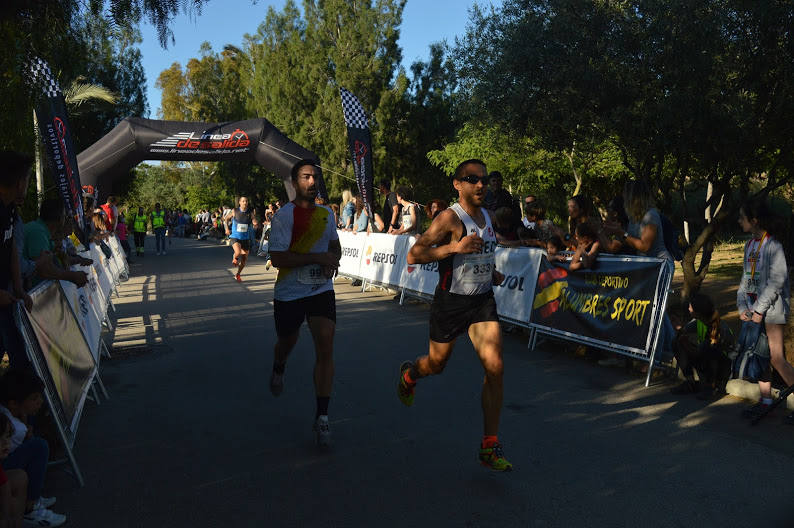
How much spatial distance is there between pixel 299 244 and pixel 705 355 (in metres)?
3.89

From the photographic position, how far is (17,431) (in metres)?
3.68

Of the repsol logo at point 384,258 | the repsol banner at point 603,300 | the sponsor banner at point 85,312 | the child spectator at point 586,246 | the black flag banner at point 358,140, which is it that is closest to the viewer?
the sponsor banner at point 85,312

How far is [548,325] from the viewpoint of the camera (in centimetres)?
859

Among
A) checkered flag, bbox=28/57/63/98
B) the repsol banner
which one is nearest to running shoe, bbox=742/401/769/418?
the repsol banner

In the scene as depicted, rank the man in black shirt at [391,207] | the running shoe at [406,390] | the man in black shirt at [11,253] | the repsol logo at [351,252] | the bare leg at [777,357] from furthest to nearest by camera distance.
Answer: the repsol logo at [351,252] < the man in black shirt at [391,207] < the bare leg at [777,357] < the running shoe at [406,390] < the man in black shirt at [11,253]

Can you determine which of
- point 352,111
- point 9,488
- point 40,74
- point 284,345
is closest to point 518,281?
point 284,345

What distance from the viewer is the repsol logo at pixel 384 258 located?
528 inches

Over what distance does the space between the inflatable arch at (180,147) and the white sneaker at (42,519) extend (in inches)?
713

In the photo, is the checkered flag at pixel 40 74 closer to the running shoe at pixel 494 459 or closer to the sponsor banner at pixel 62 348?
the sponsor banner at pixel 62 348

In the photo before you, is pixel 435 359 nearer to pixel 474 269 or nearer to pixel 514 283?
pixel 474 269

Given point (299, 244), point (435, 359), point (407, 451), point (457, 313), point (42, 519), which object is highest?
point (299, 244)

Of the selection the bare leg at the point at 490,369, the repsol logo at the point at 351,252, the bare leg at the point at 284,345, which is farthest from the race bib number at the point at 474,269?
the repsol logo at the point at 351,252

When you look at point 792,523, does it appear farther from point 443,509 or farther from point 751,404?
point 751,404

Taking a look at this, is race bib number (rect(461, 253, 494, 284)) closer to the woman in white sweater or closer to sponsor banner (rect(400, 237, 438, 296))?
the woman in white sweater
